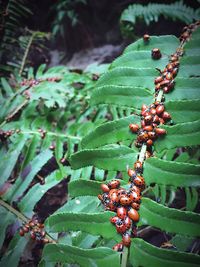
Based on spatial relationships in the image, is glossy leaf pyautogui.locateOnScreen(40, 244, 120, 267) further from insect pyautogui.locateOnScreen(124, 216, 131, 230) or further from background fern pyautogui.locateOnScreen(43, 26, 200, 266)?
insect pyautogui.locateOnScreen(124, 216, 131, 230)

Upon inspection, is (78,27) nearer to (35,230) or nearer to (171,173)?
(35,230)

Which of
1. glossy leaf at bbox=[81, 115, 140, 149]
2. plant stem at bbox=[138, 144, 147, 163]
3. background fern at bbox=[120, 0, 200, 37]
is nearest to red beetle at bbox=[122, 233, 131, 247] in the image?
plant stem at bbox=[138, 144, 147, 163]

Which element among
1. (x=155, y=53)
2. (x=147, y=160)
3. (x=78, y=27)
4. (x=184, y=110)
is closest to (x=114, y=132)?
(x=147, y=160)

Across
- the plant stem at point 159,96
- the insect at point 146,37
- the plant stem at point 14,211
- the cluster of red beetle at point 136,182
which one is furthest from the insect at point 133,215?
the insect at point 146,37

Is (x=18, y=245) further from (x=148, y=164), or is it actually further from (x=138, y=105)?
(x=138, y=105)

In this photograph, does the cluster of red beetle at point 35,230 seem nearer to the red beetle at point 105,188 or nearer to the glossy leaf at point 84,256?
the glossy leaf at point 84,256
